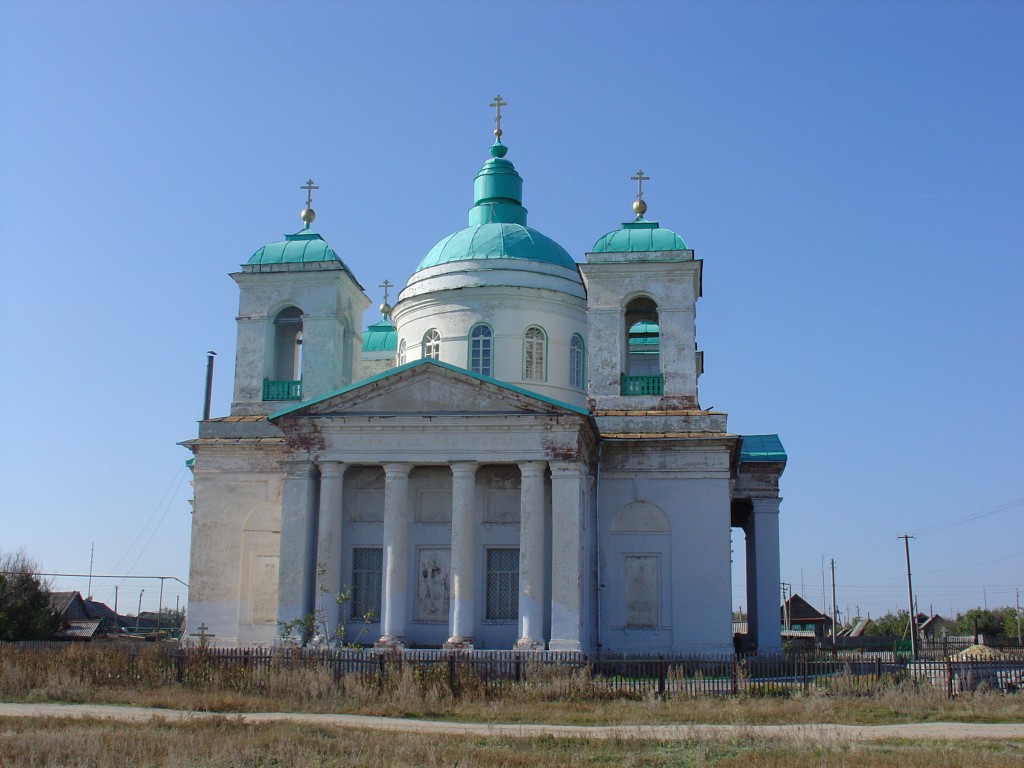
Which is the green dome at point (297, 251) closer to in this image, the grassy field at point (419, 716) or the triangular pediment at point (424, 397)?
the triangular pediment at point (424, 397)

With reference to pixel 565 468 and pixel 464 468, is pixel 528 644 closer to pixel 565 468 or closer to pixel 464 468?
pixel 565 468

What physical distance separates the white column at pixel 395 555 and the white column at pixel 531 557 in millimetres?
2661

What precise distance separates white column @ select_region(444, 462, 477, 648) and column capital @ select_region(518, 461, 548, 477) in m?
1.11

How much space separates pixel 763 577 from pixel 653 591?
5952mm

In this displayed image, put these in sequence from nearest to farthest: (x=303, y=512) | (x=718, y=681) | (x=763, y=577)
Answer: (x=718, y=681)
(x=303, y=512)
(x=763, y=577)

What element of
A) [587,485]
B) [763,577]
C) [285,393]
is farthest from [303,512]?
[763,577]

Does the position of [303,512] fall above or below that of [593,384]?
below

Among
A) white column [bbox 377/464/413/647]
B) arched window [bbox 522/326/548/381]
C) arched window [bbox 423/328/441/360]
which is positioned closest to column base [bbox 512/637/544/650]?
white column [bbox 377/464/413/647]

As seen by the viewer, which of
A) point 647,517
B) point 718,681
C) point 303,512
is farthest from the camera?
point 647,517

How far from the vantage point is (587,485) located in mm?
27531

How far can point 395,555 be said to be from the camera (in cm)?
2548

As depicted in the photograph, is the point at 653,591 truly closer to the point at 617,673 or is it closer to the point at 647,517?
the point at 647,517

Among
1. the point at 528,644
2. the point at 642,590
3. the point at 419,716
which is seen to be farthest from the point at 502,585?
the point at 419,716

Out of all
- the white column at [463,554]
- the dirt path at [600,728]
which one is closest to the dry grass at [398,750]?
the dirt path at [600,728]
